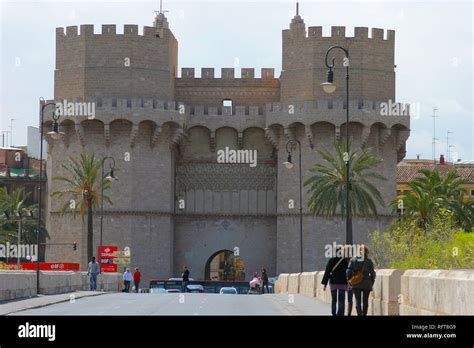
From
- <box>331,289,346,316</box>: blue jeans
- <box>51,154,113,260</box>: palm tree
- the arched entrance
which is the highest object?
<box>51,154,113,260</box>: palm tree

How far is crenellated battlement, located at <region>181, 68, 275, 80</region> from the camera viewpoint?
257ft

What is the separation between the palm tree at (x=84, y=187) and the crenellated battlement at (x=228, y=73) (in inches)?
400

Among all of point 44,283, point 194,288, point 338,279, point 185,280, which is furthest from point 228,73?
point 338,279

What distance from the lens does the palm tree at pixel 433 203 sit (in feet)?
202

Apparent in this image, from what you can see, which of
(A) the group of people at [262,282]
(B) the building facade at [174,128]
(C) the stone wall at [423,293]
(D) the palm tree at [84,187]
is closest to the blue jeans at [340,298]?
(C) the stone wall at [423,293]

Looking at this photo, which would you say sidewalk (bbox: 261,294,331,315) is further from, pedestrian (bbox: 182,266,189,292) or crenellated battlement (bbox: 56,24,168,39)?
crenellated battlement (bbox: 56,24,168,39)

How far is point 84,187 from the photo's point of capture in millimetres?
68812

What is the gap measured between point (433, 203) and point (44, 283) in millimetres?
26785

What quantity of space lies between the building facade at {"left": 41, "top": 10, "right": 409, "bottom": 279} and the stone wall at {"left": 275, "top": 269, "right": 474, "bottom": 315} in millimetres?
48046

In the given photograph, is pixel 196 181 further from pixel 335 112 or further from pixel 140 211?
pixel 335 112

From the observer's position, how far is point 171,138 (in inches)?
2923

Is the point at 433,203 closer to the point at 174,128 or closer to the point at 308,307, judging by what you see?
the point at 174,128

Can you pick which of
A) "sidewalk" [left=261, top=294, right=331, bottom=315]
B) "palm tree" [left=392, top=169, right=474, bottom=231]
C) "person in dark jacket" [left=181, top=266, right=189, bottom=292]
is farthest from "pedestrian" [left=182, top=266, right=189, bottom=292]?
"sidewalk" [left=261, top=294, right=331, bottom=315]

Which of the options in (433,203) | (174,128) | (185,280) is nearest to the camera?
(433,203)
